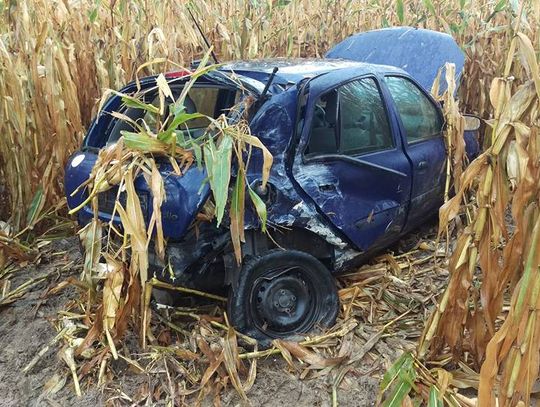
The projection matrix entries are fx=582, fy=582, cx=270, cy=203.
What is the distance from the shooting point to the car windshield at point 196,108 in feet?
12.2

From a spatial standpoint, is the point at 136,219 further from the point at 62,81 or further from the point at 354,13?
the point at 354,13

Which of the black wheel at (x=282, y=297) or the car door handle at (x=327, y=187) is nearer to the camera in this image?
the black wheel at (x=282, y=297)

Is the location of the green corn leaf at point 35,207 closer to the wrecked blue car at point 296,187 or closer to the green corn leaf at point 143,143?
the wrecked blue car at point 296,187

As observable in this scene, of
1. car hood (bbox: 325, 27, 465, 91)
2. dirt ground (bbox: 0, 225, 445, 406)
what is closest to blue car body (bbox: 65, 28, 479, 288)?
dirt ground (bbox: 0, 225, 445, 406)

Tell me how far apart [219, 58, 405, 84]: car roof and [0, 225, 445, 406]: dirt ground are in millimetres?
1482

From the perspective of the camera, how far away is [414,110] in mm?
4348

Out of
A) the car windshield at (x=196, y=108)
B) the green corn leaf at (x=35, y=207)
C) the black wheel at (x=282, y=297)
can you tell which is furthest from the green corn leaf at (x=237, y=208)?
the green corn leaf at (x=35, y=207)

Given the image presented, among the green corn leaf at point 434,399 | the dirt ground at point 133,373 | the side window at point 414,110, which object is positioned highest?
the side window at point 414,110

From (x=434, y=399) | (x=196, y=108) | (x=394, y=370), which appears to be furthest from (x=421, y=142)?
(x=434, y=399)

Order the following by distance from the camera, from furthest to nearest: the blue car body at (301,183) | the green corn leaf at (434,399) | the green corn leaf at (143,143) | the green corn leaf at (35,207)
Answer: the green corn leaf at (35,207) < the blue car body at (301,183) < the green corn leaf at (143,143) < the green corn leaf at (434,399)

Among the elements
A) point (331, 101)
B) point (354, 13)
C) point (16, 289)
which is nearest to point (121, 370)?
point (16, 289)

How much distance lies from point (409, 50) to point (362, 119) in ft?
7.95

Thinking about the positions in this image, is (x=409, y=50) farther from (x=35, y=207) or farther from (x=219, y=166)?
(x=35, y=207)

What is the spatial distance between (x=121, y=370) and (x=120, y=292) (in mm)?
426
